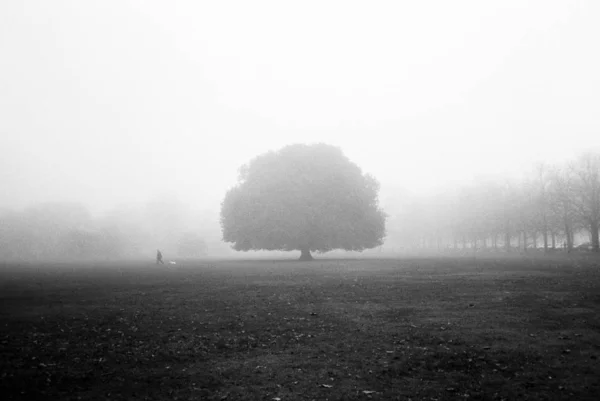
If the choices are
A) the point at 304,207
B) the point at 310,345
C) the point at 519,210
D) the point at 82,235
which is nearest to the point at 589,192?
the point at 519,210

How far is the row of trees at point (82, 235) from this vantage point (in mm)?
115562

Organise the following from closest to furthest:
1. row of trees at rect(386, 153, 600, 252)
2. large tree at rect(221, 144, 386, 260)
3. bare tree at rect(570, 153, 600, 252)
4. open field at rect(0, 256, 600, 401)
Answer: open field at rect(0, 256, 600, 401)
large tree at rect(221, 144, 386, 260)
bare tree at rect(570, 153, 600, 252)
row of trees at rect(386, 153, 600, 252)

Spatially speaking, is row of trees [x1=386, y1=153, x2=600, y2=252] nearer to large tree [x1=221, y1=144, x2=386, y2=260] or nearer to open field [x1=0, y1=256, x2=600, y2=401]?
large tree [x1=221, y1=144, x2=386, y2=260]

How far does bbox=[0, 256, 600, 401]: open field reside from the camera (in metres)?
12.1

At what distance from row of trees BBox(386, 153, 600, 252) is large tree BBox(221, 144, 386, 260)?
36504mm

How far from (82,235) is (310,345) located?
11585cm

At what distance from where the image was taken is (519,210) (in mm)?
97625

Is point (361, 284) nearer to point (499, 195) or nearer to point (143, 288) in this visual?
point (143, 288)

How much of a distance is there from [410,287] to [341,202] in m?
43.9

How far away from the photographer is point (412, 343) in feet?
53.8

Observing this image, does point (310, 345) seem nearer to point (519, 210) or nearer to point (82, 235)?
point (519, 210)

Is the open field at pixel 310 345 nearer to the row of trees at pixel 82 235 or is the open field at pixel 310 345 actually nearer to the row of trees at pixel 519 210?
the row of trees at pixel 519 210

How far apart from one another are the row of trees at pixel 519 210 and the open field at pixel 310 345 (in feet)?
194

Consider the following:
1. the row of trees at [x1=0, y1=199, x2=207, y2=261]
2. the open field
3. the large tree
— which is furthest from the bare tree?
the row of trees at [x1=0, y1=199, x2=207, y2=261]
